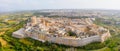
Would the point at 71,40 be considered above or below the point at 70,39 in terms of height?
below

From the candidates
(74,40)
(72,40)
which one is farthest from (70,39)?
(74,40)

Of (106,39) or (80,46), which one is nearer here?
(80,46)

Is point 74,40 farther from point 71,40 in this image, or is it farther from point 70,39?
point 70,39

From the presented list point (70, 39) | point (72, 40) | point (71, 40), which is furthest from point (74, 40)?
point (70, 39)

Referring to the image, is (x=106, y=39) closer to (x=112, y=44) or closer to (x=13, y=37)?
(x=112, y=44)

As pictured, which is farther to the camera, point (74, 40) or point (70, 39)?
point (70, 39)

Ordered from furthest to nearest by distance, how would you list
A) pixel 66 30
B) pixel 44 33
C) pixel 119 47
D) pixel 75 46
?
pixel 66 30, pixel 44 33, pixel 75 46, pixel 119 47

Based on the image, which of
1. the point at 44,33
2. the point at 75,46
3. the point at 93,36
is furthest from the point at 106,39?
the point at 44,33

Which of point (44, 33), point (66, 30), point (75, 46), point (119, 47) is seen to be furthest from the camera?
point (66, 30)

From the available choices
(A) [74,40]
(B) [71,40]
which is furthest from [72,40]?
(A) [74,40]

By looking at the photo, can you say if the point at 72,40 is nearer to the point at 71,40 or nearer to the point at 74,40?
the point at 71,40
